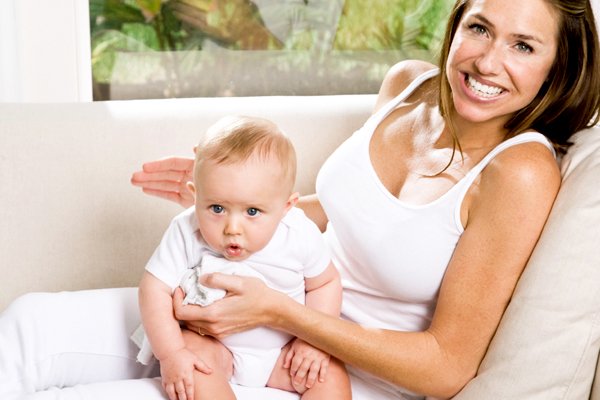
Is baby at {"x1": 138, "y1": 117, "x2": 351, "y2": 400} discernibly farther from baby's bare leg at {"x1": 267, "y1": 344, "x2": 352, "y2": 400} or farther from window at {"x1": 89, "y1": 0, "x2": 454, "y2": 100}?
window at {"x1": 89, "y1": 0, "x2": 454, "y2": 100}

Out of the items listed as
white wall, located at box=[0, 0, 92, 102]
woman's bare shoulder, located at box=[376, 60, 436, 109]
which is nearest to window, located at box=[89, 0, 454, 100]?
white wall, located at box=[0, 0, 92, 102]

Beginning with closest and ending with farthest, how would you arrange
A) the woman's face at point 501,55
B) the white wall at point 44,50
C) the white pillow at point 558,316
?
the white pillow at point 558,316 < the woman's face at point 501,55 < the white wall at point 44,50

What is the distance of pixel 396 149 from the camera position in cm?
176

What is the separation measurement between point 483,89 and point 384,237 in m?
0.33

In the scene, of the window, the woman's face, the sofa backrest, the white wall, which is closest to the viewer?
the woman's face

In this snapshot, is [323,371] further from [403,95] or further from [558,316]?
[403,95]

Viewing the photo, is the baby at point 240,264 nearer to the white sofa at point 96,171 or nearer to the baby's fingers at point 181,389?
the baby's fingers at point 181,389

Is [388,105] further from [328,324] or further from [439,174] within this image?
[328,324]

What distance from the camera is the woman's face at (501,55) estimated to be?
1.51 metres

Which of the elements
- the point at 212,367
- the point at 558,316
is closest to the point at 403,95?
the point at 558,316

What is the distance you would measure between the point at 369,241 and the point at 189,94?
129 cm

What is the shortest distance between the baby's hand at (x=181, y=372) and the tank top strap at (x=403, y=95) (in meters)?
0.65

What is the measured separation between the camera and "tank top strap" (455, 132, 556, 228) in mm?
1535

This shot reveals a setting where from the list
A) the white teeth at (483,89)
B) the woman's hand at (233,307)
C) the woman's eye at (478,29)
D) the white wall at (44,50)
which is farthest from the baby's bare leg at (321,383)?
the white wall at (44,50)
